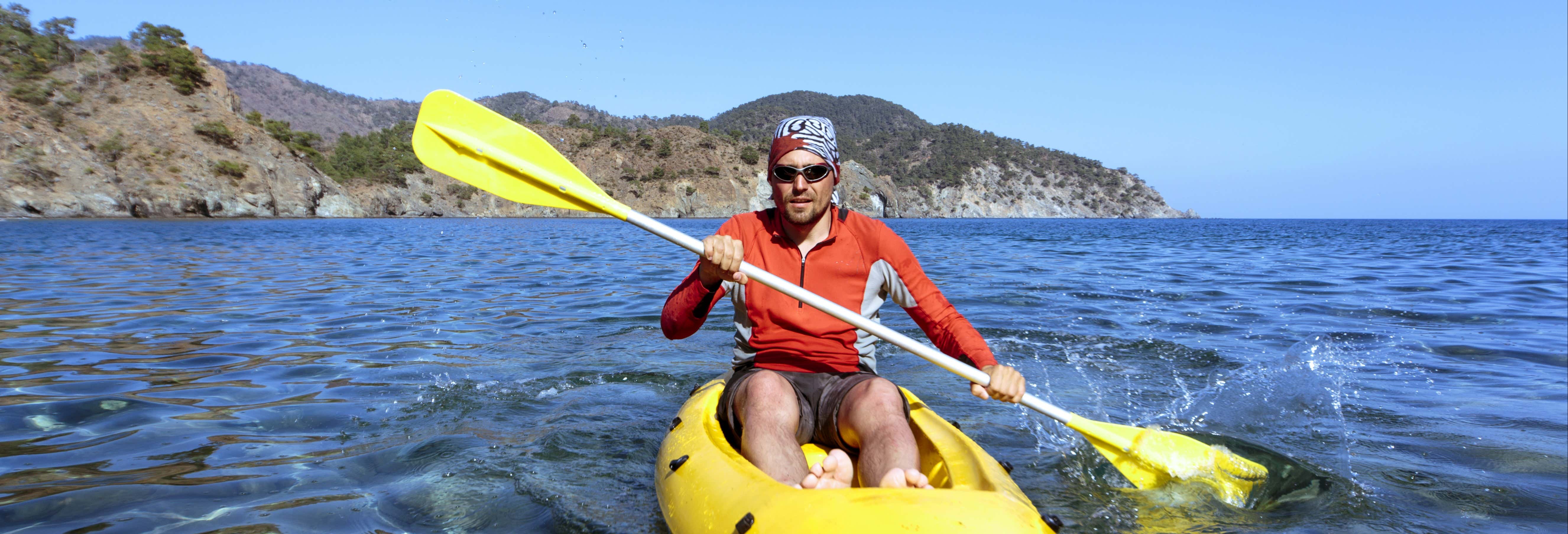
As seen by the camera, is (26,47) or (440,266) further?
(26,47)

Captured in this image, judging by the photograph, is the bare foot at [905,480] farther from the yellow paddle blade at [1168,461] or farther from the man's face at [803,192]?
the yellow paddle blade at [1168,461]

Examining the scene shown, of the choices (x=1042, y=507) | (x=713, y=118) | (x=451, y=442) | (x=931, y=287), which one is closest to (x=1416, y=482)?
(x=1042, y=507)

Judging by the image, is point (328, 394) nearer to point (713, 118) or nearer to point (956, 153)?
point (956, 153)

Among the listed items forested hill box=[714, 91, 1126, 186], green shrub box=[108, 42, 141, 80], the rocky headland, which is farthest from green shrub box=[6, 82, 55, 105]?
forested hill box=[714, 91, 1126, 186]

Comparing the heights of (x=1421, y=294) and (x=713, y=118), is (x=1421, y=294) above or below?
below

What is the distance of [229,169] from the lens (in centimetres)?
4731

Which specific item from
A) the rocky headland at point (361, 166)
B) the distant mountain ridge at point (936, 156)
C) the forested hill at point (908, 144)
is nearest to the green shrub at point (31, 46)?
the rocky headland at point (361, 166)

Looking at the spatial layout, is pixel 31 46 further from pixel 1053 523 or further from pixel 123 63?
pixel 1053 523

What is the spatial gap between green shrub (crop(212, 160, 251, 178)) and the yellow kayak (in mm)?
55681

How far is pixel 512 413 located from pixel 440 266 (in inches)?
396

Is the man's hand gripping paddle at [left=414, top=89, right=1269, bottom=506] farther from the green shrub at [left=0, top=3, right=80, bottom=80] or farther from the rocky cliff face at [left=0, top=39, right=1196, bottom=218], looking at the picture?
the green shrub at [left=0, top=3, right=80, bottom=80]

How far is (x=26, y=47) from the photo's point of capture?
177 feet

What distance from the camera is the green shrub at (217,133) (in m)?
48.6

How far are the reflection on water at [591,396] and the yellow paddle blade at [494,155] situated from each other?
4.29ft
